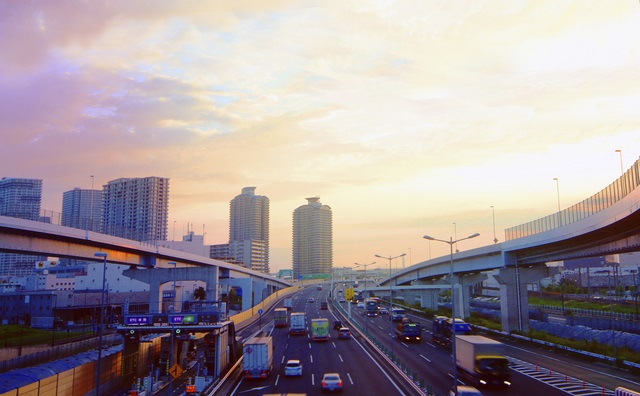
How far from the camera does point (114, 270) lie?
5659 inches

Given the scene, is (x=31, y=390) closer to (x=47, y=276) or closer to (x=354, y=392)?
(x=354, y=392)

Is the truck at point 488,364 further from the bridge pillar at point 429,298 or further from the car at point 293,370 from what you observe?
the bridge pillar at point 429,298

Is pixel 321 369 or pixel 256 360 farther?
pixel 321 369

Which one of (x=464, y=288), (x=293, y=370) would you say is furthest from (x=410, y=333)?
(x=464, y=288)

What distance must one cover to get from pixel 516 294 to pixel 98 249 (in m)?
59.2

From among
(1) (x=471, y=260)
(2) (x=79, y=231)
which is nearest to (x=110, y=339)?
(2) (x=79, y=231)

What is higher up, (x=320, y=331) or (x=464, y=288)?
(x=464, y=288)

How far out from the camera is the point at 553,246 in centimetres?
6594

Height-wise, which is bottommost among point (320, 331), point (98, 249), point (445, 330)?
point (320, 331)

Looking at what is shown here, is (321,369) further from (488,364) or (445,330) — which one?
(445,330)

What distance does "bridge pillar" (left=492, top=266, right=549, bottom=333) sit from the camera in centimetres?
7238

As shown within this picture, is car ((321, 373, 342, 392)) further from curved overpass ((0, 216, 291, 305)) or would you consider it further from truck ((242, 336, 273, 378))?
curved overpass ((0, 216, 291, 305))

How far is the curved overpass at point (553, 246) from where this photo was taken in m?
40.6

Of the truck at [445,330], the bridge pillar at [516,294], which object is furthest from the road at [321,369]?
the bridge pillar at [516,294]
